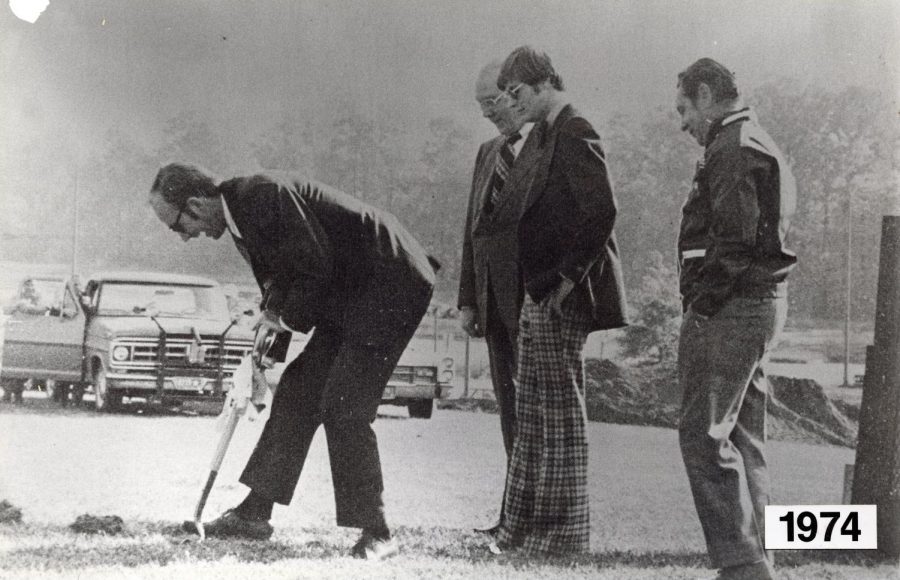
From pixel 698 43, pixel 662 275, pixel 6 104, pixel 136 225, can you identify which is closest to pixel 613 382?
pixel 662 275

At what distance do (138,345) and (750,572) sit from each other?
2.76 meters

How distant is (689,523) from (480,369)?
1131mm

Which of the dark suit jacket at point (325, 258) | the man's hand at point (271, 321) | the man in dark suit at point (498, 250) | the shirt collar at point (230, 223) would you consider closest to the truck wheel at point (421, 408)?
the man in dark suit at point (498, 250)

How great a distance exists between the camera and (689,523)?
3.99 m

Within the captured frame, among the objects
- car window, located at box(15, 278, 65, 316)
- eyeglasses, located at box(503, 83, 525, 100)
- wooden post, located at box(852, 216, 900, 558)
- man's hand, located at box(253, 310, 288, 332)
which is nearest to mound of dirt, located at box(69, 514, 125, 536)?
car window, located at box(15, 278, 65, 316)

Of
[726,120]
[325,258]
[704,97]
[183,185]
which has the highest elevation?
[704,97]

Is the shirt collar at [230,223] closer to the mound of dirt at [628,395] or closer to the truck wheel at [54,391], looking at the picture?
the truck wheel at [54,391]

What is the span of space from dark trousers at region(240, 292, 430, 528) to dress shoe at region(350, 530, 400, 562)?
57 millimetres

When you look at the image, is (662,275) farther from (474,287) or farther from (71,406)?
(71,406)

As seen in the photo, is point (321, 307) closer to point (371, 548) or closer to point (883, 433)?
point (371, 548)

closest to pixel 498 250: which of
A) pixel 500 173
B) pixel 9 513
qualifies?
pixel 500 173

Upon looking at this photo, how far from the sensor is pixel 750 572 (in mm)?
3527

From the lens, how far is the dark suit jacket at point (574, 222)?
360cm

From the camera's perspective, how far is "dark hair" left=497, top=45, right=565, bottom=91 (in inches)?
149
